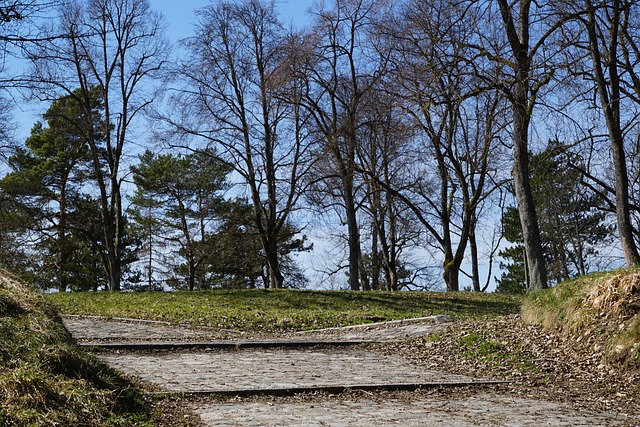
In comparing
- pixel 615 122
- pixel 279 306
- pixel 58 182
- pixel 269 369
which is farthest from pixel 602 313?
pixel 58 182

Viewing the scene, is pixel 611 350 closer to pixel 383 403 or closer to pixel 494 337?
pixel 494 337

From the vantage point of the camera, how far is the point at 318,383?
8.96 metres

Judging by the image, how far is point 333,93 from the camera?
1084 inches

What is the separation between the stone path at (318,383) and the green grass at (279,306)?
6.78ft

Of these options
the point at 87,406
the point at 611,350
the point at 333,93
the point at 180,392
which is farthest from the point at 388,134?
the point at 87,406

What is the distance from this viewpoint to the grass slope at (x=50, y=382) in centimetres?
563

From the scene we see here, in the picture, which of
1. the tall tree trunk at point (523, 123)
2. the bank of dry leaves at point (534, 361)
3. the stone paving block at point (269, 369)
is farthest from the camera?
the tall tree trunk at point (523, 123)

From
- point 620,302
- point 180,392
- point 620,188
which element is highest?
point 620,188

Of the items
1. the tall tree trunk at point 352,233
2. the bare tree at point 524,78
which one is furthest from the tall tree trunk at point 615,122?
the tall tree trunk at point 352,233

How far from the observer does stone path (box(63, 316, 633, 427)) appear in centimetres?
716

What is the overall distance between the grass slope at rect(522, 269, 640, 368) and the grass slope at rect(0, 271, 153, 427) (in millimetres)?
6317

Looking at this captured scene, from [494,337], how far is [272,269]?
1827 cm

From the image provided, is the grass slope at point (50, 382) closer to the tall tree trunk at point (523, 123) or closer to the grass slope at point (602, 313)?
the grass slope at point (602, 313)

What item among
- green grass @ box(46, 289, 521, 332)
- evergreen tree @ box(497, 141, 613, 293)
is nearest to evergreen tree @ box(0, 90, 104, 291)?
green grass @ box(46, 289, 521, 332)
